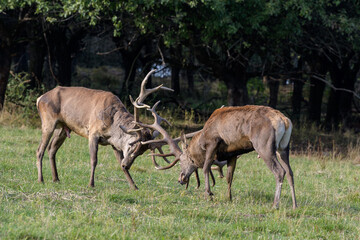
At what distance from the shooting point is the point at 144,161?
11.6 meters

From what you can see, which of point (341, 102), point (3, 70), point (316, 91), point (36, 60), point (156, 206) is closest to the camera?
point (156, 206)

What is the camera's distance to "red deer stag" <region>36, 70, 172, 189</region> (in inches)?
335

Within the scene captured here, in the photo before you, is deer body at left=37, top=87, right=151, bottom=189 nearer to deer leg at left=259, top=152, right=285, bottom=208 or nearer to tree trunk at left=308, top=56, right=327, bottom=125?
deer leg at left=259, top=152, right=285, bottom=208

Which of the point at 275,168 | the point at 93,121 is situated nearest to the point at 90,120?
the point at 93,121

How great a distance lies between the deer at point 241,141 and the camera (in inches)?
291

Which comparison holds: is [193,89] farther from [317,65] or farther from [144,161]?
[144,161]

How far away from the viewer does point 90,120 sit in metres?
8.77

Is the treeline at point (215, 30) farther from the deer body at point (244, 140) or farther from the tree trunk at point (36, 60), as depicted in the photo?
the deer body at point (244, 140)

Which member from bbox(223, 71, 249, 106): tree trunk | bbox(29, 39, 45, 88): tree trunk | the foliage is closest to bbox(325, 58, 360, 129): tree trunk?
bbox(223, 71, 249, 106): tree trunk

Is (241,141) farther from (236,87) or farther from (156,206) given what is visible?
(236,87)

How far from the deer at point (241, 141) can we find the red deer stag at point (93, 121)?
41cm

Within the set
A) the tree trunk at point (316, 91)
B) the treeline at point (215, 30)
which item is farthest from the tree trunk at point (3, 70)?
the tree trunk at point (316, 91)

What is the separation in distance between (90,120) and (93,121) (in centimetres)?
6

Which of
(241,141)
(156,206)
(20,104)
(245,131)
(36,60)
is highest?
(36,60)
